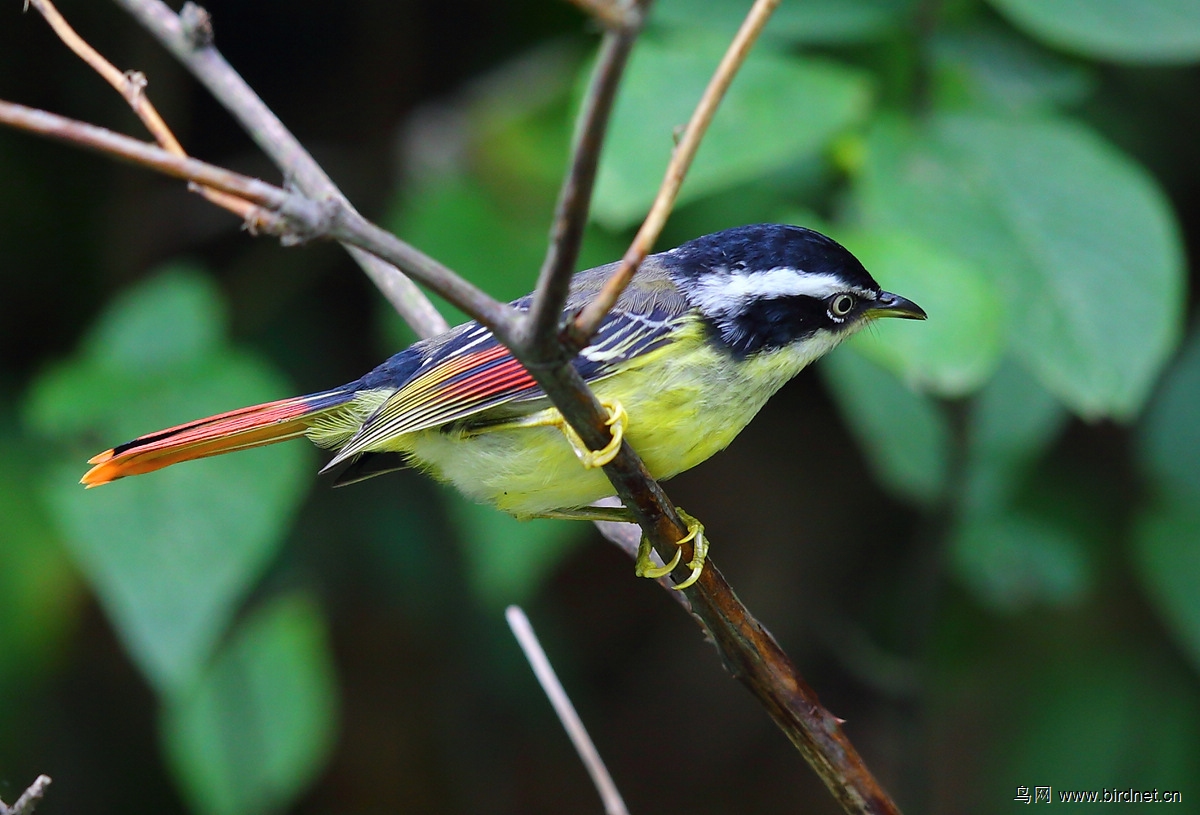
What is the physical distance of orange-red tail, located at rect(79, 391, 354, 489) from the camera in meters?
2.26

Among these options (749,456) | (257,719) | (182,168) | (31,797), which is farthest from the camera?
(749,456)

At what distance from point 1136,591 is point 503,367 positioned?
2.48m

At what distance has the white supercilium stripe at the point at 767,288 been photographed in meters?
2.30

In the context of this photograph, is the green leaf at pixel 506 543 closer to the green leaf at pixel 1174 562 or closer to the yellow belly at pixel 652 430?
the yellow belly at pixel 652 430

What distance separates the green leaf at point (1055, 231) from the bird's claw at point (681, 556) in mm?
1048

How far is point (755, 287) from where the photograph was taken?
2309 millimetres

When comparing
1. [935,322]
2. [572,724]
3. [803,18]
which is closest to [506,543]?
[935,322]

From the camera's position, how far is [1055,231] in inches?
109

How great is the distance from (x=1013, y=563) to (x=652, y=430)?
1620mm

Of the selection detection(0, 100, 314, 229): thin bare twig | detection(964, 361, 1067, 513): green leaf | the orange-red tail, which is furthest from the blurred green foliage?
detection(0, 100, 314, 229): thin bare twig

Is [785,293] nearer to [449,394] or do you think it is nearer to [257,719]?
[449,394]

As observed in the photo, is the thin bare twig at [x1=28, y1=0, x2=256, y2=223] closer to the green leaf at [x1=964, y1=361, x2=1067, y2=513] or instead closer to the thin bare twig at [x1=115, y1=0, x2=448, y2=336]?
the thin bare twig at [x1=115, y1=0, x2=448, y2=336]

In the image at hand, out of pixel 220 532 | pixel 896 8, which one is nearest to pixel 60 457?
A: pixel 220 532

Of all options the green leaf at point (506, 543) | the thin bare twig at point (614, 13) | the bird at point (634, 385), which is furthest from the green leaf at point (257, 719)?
the thin bare twig at point (614, 13)
